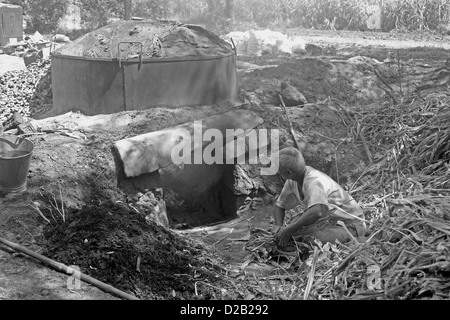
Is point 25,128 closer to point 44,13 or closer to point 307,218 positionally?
point 307,218

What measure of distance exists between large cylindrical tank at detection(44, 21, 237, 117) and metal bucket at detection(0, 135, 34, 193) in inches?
81.8

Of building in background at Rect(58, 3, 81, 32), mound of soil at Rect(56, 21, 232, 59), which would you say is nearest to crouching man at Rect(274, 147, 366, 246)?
mound of soil at Rect(56, 21, 232, 59)

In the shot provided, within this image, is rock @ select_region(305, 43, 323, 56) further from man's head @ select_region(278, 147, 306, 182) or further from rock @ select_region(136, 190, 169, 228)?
man's head @ select_region(278, 147, 306, 182)

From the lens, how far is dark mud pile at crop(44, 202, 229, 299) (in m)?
5.18

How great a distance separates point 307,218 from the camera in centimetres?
545

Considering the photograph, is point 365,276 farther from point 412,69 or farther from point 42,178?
point 412,69

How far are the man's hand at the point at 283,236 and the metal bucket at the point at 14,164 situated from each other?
2489 mm

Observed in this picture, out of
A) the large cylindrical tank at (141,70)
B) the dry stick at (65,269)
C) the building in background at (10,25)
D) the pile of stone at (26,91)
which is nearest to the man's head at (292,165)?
the dry stick at (65,269)

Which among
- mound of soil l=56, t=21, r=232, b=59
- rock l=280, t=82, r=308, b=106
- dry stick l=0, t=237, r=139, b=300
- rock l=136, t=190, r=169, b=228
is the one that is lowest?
rock l=136, t=190, r=169, b=228

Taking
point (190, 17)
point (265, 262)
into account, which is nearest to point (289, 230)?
point (265, 262)

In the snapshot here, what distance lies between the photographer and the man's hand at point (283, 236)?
578cm

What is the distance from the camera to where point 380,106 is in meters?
9.09

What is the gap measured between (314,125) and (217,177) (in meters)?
1.59

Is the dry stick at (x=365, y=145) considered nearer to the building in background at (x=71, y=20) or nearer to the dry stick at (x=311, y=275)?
the dry stick at (x=311, y=275)
